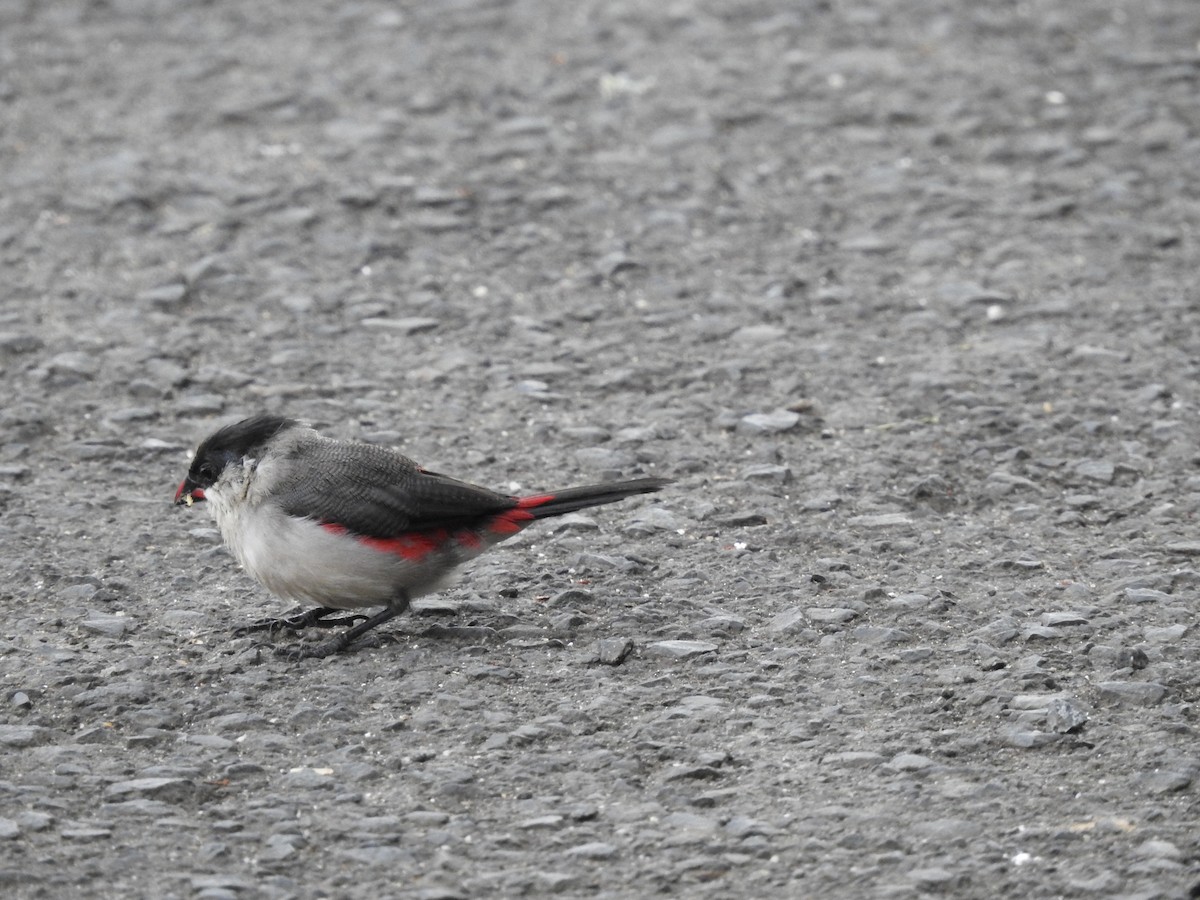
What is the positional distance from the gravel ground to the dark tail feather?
1.40ft

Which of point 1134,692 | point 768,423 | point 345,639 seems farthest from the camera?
point 768,423

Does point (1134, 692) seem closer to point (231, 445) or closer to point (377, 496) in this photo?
point (377, 496)

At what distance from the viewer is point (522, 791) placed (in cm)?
455

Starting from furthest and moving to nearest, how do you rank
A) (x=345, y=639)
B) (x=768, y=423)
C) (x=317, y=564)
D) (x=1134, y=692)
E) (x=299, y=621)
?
(x=768, y=423)
(x=299, y=621)
(x=345, y=639)
(x=317, y=564)
(x=1134, y=692)

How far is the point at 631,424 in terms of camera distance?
6980mm

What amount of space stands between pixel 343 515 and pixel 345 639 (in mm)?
416

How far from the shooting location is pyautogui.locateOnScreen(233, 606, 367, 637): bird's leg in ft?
18.0

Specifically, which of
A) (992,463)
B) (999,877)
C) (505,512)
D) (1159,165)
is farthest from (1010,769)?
(1159,165)

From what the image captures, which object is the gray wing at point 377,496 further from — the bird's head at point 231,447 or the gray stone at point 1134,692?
the gray stone at point 1134,692

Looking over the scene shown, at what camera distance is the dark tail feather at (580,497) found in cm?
536

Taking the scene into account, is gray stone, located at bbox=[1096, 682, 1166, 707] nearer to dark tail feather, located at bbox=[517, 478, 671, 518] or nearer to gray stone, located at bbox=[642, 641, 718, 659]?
gray stone, located at bbox=[642, 641, 718, 659]

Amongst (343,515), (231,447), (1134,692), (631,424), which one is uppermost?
(231,447)

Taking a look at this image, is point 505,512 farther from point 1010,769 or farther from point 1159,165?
point 1159,165

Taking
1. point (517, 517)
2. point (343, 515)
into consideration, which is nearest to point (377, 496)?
point (343, 515)
